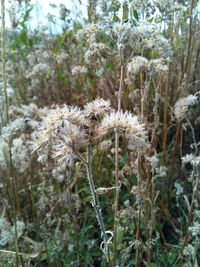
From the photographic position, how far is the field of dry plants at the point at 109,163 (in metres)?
1.08

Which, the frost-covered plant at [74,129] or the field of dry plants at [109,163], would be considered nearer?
the frost-covered plant at [74,129]

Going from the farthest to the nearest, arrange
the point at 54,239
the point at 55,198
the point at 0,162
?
the point at 55,198
the point at 54,239
the point at 0,162

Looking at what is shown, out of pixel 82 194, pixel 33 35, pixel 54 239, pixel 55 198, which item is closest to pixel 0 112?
pixel 55 198

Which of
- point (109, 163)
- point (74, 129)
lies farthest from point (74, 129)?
point (109, 163)

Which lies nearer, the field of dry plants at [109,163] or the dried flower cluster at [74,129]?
the dried flower cluster at [74,129]

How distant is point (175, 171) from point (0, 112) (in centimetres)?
139

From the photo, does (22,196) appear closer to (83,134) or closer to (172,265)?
(172,265)

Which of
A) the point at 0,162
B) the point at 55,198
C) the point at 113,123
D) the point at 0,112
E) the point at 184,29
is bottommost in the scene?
the point at 55,198

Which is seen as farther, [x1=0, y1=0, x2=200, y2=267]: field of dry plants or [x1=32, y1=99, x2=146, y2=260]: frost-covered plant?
[x1=0, y1=0, x2=200, y2=267]: field of dry plants

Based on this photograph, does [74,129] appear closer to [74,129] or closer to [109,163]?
[74,129]

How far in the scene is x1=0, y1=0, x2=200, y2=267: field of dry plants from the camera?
108 cm

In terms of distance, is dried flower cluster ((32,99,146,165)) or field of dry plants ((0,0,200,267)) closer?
dried flower cluster ((32,99,146,165))

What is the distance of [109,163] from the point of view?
2.62 metres

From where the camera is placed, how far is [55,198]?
217 cm
